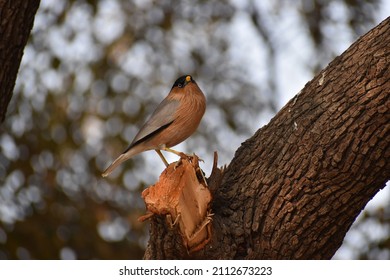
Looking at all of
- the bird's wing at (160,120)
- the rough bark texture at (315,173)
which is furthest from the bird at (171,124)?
the rough bark texture at (315,173)

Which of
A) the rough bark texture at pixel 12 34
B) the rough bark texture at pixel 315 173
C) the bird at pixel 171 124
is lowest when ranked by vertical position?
the rough bark texture at pixel 315 173

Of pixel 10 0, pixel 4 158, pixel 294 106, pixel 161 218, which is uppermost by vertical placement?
pixel 4 158

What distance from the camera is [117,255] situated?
7.90 m

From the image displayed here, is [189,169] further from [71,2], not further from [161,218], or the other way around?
[71,2]

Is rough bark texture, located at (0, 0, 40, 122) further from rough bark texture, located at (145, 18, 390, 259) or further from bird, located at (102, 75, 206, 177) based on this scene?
rough bark texture, located at (145, 18, 390, 259)

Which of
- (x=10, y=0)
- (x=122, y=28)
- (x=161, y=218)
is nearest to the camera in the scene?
(x=161, y=218)

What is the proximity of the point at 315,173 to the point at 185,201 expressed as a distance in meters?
0.69

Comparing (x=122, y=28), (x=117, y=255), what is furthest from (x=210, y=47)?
(x=117, y=255)

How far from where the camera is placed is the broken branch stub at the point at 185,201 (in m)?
4.00

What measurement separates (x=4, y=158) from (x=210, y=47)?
2.44m

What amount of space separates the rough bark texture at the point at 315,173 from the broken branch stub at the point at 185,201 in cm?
6

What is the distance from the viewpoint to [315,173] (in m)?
3.99

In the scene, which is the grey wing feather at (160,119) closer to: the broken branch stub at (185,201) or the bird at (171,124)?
the bird at (171,124)

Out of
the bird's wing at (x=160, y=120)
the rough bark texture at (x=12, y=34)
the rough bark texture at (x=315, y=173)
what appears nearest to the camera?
the rough bark texture at (x=315, y=173)
